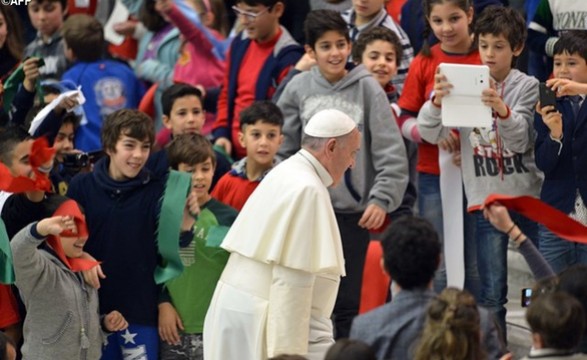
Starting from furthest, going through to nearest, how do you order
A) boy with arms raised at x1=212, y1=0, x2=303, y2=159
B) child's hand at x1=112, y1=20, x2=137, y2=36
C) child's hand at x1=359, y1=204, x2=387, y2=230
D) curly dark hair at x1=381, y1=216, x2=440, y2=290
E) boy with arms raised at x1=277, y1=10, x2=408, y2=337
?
child's hand at x1=112, y1=20, x2=137, y2=36, boy with arms raised at x1=212, y1=0, x2=303, y2=159, boy with arms raised at x1=277, y1=10, x2=408, y2=337, child's hand at x1=359, y1=204, x2=387, y2=230, curly dark hair at x1=381, y1=216, x2=440, y2=290

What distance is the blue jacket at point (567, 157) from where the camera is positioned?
29.1 ft

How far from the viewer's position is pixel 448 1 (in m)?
9.73

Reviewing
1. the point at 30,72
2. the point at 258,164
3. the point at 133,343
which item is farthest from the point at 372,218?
the point at 30,72

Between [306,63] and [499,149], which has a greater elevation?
[306,63]

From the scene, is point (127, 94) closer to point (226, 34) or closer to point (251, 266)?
point (226, 34)

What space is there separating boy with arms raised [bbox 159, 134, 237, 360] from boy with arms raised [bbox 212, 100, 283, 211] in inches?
12.8

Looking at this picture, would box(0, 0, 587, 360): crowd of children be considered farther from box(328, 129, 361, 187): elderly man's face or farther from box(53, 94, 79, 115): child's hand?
box(328, 129, 361, 187): elderly man's face

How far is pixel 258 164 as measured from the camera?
9.73 metres

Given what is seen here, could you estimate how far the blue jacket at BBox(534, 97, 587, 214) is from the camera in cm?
887

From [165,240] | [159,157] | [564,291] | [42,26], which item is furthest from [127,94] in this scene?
[564,291]

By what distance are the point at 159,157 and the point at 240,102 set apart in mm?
1507

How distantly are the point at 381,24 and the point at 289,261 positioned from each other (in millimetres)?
3342

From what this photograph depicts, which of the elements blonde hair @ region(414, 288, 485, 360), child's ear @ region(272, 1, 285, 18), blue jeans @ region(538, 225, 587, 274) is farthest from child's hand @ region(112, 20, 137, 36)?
blonde hair @ region(414, 288, 485, 360)

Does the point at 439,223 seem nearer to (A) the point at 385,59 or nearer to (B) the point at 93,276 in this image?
(A) the point at 385,59
